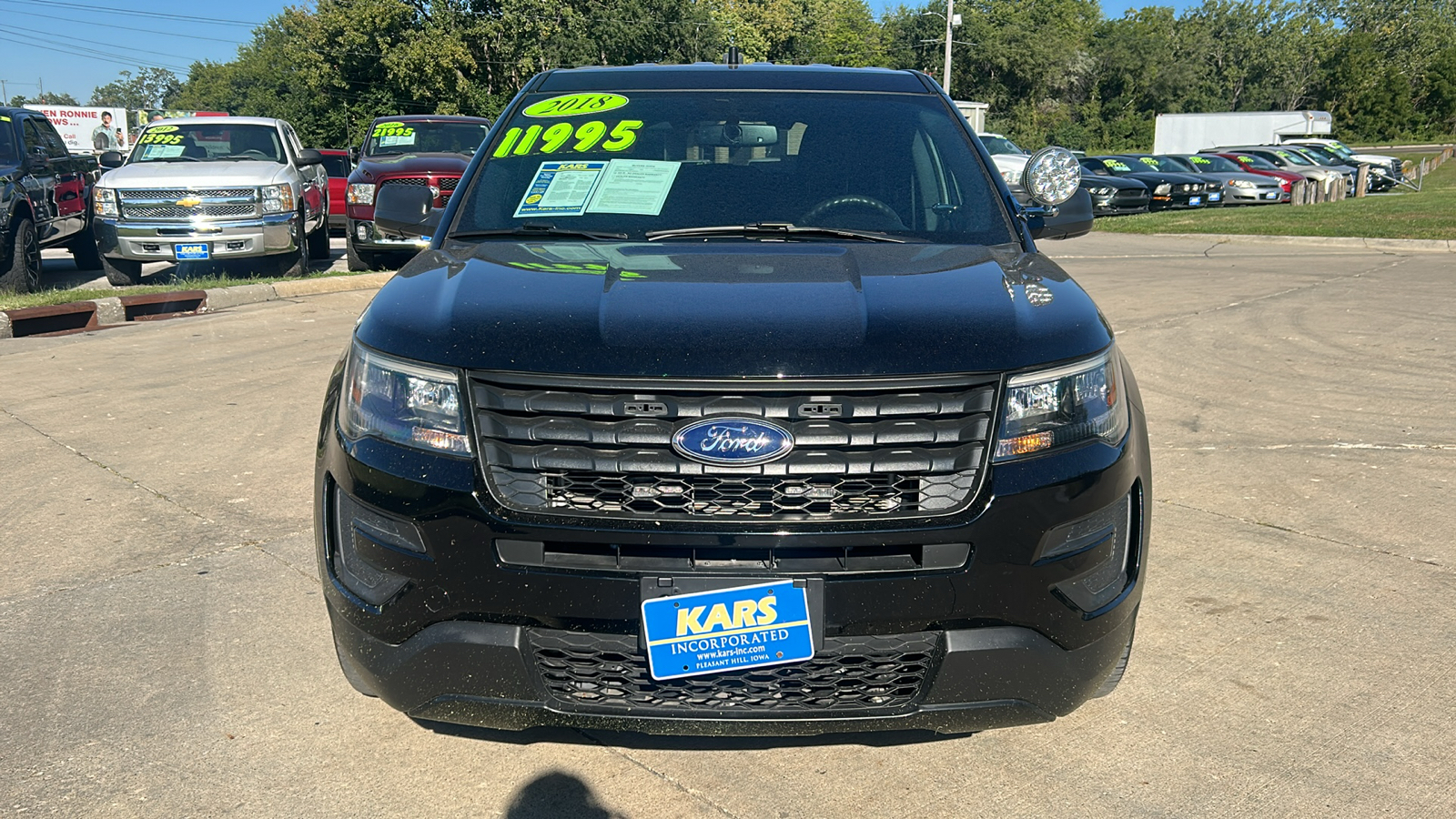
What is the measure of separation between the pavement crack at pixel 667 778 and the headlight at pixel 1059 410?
1.03 m

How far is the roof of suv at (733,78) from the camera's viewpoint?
4.01m

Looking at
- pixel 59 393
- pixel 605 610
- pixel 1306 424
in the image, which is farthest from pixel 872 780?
pixel 59 393

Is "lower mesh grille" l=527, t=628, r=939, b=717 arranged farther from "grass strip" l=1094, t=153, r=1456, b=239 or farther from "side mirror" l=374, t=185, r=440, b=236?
"grass strip" l=1094, t=153, r=1456, b=239

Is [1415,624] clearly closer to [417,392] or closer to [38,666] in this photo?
[417,392]

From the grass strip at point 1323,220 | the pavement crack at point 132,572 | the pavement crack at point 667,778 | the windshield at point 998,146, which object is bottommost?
the pavement crack at point 667,778

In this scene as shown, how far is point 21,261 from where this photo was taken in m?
11.5

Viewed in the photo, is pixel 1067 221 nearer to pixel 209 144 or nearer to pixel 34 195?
pixel 34 195

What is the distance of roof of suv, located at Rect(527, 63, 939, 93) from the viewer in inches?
158

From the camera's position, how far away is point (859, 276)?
2.90 metres

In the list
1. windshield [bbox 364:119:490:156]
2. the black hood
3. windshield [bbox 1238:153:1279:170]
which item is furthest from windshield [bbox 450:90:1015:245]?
windshield [bbox 1238:153:1279:170]

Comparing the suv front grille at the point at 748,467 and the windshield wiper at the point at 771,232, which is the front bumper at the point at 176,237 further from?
the suv front grille at the point at 748,467

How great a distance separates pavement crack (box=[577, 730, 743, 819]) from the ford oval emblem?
2.87ft

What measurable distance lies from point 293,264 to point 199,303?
231cm

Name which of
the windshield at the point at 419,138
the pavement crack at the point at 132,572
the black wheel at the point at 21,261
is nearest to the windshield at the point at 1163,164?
the windshield at the point at 419,138
